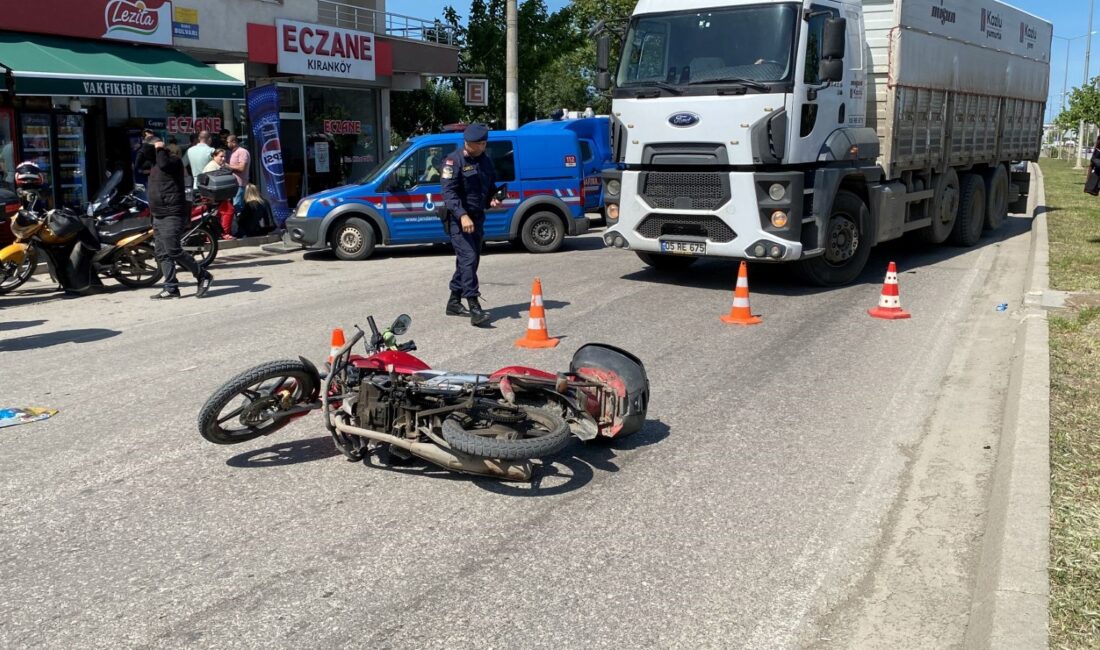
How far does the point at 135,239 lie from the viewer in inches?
464

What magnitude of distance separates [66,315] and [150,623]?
7.47 meters

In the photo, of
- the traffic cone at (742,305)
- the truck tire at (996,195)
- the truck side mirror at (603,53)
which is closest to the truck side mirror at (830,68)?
the traffic cone at (742,305)

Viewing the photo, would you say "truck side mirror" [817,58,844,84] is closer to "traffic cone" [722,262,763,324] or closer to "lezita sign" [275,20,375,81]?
"traffic cone" [722,262,763,324]

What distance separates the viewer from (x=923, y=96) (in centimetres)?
1280

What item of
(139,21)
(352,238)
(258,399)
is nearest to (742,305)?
(258,399)

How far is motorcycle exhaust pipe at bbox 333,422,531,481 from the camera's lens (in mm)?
4883

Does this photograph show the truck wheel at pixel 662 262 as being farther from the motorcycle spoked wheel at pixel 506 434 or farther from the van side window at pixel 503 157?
the motorcycle spoked wheel at pixel 506 434

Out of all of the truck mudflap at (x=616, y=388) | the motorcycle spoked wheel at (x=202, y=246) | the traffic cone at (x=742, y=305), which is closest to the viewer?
the truck mudflap at (x=616, y=388)

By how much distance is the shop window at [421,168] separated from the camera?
14.8 metres

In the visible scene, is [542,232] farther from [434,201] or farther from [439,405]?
[439,405]

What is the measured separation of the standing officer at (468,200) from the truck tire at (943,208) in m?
7.58

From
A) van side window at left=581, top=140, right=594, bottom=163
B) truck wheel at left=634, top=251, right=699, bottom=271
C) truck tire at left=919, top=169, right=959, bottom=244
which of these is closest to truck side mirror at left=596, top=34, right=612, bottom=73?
Answer: truck wheel at left=634, top=251, right=699, bottom=271

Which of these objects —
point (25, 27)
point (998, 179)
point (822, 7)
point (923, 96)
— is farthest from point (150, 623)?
point (998, 179)

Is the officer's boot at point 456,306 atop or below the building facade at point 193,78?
below
